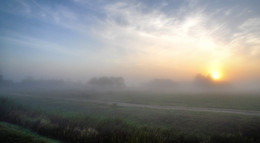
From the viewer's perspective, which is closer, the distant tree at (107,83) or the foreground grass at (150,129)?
the foreground grass at (150,129)

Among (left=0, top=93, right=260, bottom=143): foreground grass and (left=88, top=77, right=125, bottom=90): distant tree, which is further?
(left=88, top=77, right=125, bottom=90): distant tree

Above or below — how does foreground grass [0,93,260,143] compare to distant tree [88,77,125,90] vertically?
below

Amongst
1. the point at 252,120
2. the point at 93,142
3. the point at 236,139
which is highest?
the point at 252,120

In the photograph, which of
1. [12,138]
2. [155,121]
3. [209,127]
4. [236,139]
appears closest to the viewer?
[12,138]

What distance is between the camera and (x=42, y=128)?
730 inches

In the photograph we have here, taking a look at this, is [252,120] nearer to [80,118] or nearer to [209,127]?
[209,127]

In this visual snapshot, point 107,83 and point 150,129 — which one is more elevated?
point 107,83

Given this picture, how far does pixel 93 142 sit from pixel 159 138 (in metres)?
6.50

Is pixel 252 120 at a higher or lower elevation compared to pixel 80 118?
higher

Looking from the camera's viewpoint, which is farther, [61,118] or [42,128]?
[61,118]

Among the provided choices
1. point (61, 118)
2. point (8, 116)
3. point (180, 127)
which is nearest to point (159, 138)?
point (180, 127)

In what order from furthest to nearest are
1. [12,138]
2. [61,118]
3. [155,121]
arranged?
[61,118]
[155,121]
[12,138]

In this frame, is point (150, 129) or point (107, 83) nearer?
point (150, 129)

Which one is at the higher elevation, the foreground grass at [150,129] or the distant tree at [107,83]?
the distant tree at [107,83]
